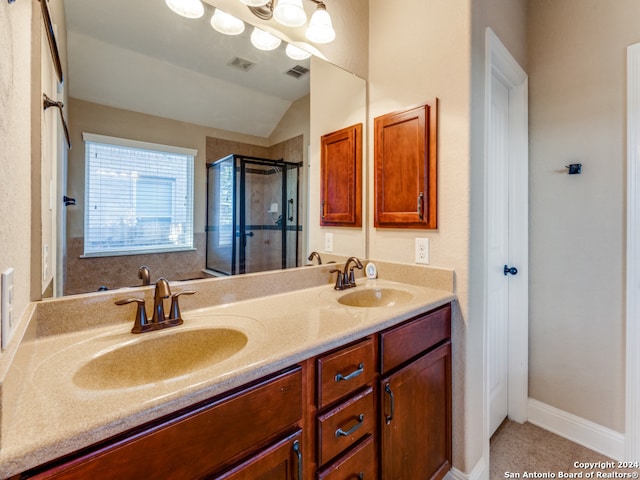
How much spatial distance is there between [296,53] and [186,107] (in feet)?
2.20

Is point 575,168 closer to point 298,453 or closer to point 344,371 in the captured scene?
point 344,371

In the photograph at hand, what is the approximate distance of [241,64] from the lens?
1.40 metres

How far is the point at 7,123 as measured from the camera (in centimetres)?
60

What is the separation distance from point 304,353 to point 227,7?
4.54ft

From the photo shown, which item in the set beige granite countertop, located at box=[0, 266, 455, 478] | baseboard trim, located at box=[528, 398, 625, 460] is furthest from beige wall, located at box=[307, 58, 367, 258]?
baseboard trim, located at box=[528, 398, 625, 460]

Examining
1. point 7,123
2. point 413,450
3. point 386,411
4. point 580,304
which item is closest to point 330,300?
point 386,411

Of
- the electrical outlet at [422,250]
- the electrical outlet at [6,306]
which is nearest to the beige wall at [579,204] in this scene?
the electrical outlet at [422,250]

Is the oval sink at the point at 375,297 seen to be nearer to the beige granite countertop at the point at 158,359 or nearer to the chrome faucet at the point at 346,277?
the chrome faucet at the point at 346,277

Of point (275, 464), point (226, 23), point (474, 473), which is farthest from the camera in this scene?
point (474, 473)

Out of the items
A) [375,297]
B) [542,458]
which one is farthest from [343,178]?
[542,458]

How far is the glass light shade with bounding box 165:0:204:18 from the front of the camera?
1.17m

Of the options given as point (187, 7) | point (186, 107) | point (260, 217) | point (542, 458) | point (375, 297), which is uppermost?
point (187, 7)

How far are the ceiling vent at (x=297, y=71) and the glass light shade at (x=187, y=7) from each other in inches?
18.1

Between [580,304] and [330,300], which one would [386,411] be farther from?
[580,304]
